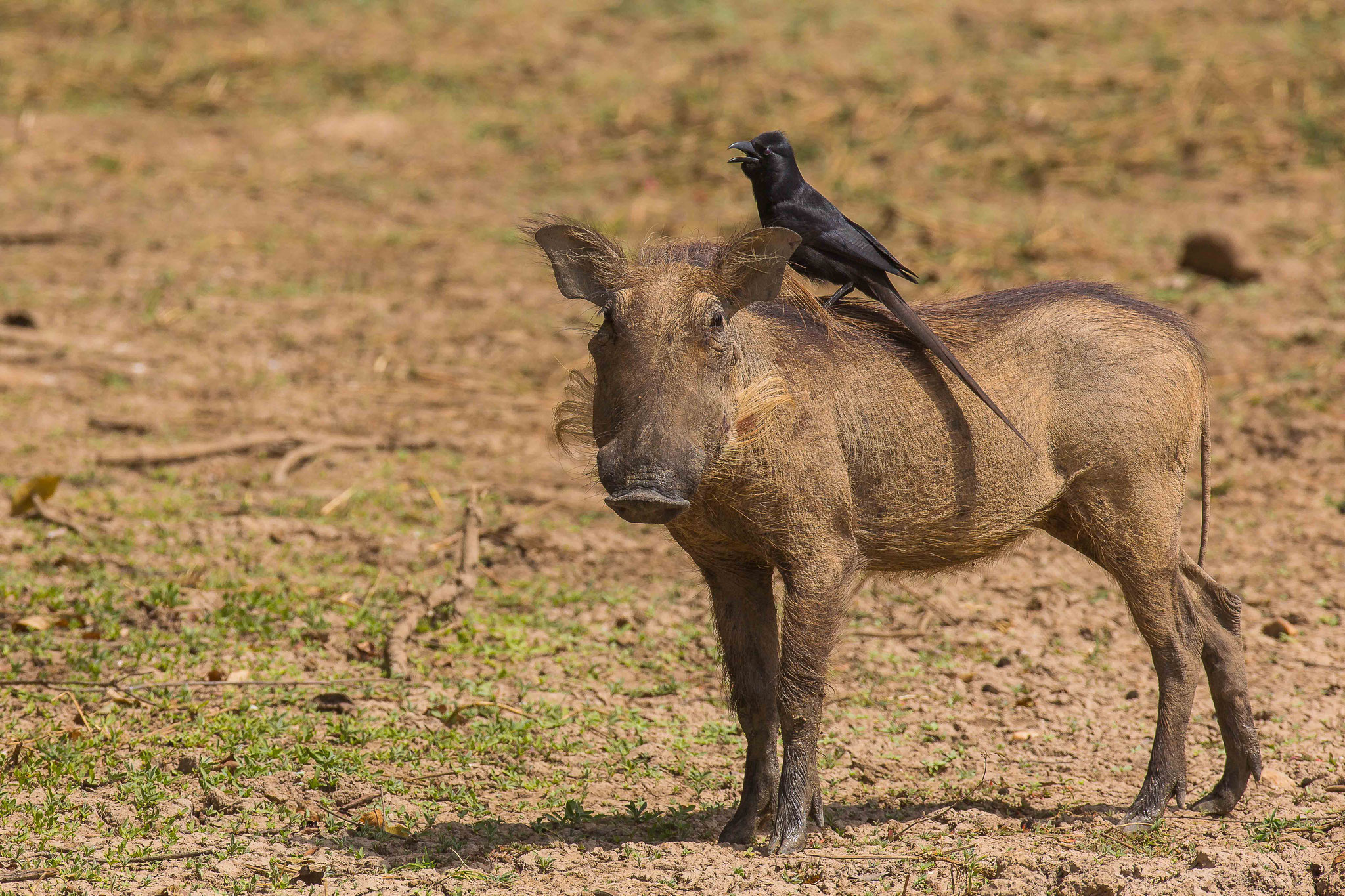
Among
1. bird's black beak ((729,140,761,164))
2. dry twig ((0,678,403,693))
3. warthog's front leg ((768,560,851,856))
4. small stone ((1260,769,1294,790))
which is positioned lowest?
dry twig ((0,678,403,693))

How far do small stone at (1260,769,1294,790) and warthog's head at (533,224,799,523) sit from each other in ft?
7.22

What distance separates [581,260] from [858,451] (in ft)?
3.03


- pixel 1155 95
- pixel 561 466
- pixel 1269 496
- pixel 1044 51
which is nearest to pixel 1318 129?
pixel 1155 95

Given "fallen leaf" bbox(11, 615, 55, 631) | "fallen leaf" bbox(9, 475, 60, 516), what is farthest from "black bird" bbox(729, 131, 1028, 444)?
"fallen leaf" bbox(9, 475, 60, 516)

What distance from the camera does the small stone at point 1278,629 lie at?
524cm

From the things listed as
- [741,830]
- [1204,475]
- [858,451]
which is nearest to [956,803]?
[741,830]

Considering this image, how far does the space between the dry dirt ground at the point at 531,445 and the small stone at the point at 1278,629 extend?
0.24ft

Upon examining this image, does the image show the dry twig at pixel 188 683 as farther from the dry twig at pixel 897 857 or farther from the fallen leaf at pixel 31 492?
the dry twig at pixel 897 857

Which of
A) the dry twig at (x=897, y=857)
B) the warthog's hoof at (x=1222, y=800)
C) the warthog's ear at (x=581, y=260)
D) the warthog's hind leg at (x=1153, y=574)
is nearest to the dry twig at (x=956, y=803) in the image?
the dry twig at (x=897, y=857)

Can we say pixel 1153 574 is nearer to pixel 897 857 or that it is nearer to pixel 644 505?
pixel 897 857

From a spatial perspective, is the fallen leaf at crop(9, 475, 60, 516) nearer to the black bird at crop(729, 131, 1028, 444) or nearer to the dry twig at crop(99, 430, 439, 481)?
the dry twig at crop(99, 430, 439, 481)

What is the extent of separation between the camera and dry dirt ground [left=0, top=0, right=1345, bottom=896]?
3799 mm

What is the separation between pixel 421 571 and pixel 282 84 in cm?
726

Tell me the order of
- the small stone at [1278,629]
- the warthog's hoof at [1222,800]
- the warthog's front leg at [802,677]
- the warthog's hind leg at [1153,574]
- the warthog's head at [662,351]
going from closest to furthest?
1. the warthog's head at [662,351]
2. the warthog's front leg at [802,677]
3. the warthog's hind leg at [1153,574]
4. the warthog's hoof at [1222,800]
5. the small stone at [1278,629]
